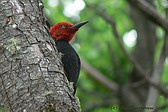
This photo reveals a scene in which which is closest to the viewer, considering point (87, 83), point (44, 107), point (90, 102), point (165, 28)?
point (44, 107)

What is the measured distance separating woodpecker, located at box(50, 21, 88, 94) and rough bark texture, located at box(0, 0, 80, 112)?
2.41ft

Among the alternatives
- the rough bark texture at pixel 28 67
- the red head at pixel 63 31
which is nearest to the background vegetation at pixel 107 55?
the red head at pixel 63 31

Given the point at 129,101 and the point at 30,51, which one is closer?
the point at 30,51

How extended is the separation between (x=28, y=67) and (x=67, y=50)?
133 cm

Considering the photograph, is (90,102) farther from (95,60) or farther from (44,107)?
(44,107)

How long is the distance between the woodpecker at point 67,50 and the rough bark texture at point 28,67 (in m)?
0.73

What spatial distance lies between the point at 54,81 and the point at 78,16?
13.5 feet

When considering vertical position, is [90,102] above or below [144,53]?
below

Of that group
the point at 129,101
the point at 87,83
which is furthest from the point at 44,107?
the point at 87,83

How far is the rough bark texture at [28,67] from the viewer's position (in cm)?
227

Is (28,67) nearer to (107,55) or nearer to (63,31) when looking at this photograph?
(63,31)

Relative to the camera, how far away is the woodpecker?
354 cm

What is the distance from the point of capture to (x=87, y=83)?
726cm

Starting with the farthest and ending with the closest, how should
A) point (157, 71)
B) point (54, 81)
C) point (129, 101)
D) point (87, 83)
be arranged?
1. point (87, 83)
2. point (129, 101)
3. point (157, 71)
4. point (54, 81)
